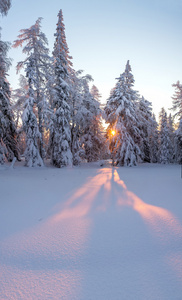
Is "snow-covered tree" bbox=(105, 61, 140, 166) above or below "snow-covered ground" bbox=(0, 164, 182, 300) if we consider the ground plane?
above

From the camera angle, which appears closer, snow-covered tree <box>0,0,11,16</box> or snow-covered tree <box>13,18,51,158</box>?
snow-covered tree <box>0,0,11,16</box>

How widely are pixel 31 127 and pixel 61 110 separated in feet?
10.3

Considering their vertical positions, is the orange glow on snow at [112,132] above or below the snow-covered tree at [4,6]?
below

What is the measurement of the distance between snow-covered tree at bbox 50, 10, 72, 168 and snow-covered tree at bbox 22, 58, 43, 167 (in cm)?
175

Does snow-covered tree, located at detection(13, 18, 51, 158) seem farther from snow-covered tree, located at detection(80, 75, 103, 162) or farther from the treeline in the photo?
snow-covered tree, located at detection(80, 75, 103, 162)

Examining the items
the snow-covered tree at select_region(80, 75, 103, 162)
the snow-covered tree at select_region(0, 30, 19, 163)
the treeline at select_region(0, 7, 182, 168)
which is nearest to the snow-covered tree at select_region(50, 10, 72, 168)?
the treeline at select_region(0, 7, 182, 168)

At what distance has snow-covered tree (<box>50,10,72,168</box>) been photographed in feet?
49.9

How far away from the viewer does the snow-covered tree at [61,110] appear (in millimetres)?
15203

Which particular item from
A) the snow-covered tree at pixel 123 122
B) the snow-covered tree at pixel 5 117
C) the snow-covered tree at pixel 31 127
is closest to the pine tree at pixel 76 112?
the snow-covered tree at pixel 123 122

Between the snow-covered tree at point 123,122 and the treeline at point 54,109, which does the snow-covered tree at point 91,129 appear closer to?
the treeline at point 54,109

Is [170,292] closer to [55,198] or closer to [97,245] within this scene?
[97,245]

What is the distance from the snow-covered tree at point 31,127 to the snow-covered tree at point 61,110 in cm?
175

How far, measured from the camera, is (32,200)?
450 cm

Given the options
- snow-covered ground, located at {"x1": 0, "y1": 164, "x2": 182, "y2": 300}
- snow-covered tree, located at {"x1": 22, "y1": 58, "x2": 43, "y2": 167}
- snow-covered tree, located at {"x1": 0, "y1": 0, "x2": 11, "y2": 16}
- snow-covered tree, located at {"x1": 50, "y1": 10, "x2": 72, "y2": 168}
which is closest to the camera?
snow-covered ground, located at {"x1": 0, "y1": 164, "x2": 182, "y2": 300}
